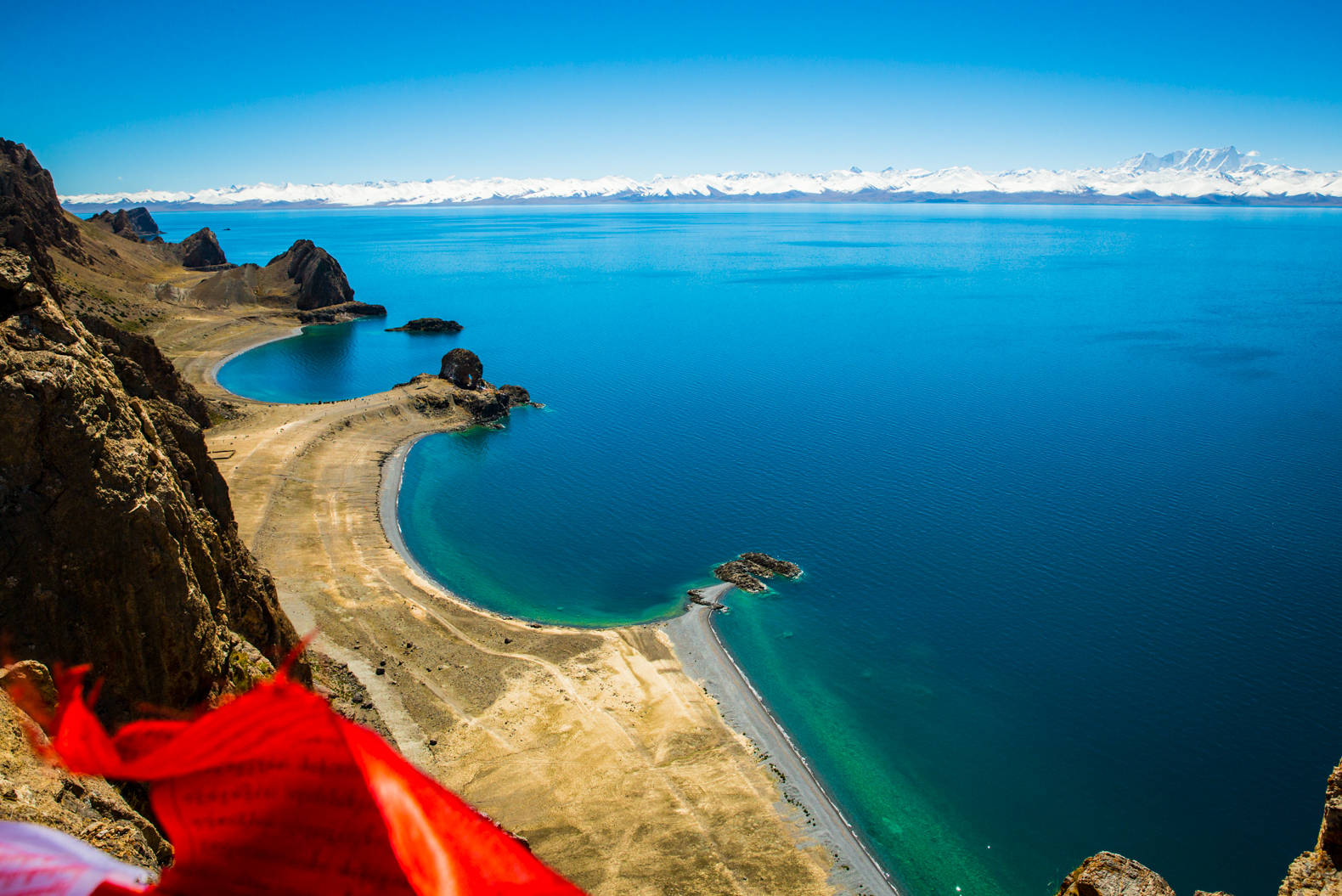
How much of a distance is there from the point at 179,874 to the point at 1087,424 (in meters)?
64.2

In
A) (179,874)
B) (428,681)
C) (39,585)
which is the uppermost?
(179,874)

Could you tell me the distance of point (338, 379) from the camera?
Answer: 77.1m

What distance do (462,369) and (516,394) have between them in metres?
5.12

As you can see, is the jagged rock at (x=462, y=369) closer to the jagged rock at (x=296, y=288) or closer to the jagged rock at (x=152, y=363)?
the jagged rock at (x=152, y=363)

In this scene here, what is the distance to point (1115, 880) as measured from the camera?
11.9 metres

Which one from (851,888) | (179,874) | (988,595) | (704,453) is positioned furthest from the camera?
(704,453)

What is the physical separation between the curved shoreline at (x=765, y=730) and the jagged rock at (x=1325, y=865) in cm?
1091

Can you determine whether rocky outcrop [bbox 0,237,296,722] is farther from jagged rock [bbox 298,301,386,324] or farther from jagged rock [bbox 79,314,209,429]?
Answer: jagged rock [bbox 298,301,386,324]

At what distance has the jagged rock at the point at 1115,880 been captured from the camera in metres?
11.7

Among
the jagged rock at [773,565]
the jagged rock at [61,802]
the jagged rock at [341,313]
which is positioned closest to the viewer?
the jagged rock at [61,802]

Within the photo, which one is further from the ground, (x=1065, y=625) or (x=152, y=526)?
(x=152, y=526)

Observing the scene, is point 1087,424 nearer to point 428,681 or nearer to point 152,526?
point 428,681

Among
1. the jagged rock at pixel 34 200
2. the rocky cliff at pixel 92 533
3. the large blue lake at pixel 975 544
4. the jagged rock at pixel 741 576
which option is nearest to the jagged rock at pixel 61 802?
the rocky cliff at pixel 92 533

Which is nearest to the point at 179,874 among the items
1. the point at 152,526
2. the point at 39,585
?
the point at 39,585
